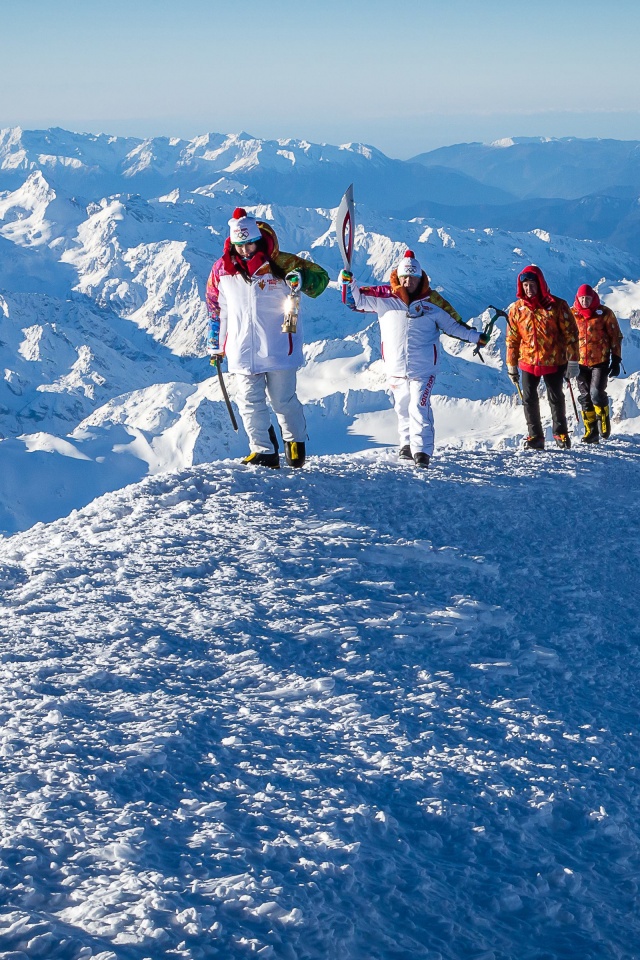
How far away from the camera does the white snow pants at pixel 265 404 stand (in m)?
9.07

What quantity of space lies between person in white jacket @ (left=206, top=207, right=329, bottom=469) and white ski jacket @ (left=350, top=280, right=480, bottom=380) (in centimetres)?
97

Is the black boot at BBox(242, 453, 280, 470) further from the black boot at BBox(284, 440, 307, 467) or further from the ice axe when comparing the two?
the ice axe

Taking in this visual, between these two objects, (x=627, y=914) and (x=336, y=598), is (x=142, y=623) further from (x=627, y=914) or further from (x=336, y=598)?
(x=627, y=914)

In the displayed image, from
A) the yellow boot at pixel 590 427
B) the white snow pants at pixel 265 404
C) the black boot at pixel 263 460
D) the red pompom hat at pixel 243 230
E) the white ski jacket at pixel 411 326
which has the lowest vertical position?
the yellow boot at pixel 590 427

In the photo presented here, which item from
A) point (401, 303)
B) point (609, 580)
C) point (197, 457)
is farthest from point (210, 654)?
point (197, 457)

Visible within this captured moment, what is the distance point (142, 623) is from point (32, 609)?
3.11 feet

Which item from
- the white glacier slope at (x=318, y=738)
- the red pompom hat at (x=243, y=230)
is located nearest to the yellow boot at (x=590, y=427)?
the white glacier slope at (x=318, y=738)

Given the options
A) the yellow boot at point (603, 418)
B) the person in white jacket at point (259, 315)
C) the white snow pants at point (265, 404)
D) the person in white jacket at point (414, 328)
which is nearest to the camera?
the person in white jacket at point (259, 315)

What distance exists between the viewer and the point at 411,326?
10031 mm

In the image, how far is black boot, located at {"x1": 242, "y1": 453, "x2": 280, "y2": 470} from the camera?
934cm

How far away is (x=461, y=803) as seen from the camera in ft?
13.1

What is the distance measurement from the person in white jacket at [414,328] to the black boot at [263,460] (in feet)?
5.63

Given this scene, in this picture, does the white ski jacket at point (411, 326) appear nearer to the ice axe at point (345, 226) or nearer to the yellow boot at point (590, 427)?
the ice axe at point (345, 226)

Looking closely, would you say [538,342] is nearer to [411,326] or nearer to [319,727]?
[411,326]
